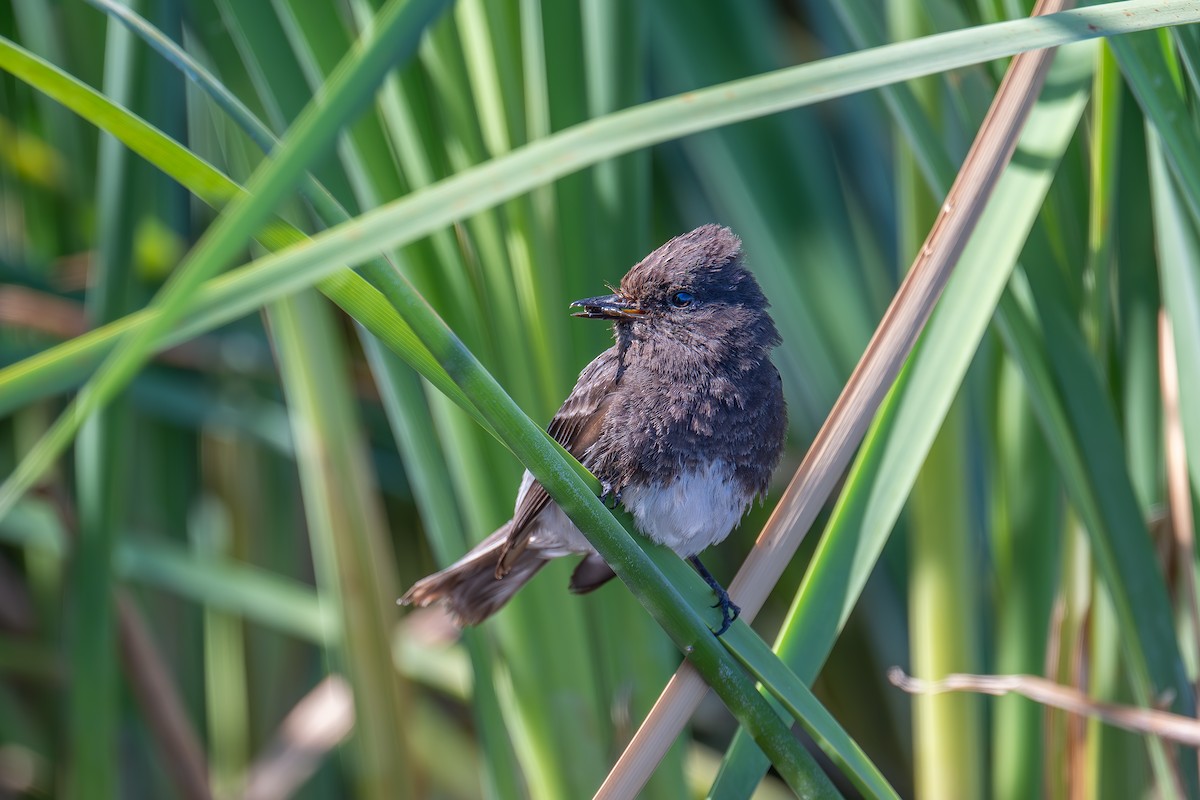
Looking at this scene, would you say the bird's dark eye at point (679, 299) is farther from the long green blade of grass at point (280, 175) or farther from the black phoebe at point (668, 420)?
the long green blade of grass at point (280, 175)

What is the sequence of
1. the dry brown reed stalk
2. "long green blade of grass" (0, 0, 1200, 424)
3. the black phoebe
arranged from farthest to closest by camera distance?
the black phoebe
the dry brown reed stalk
"long green blade of grass" (0, 0, 1200, 424)

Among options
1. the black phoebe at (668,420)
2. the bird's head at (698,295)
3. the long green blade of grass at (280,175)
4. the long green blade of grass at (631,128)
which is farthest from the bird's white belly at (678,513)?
the long green blade of grass at (280,175)

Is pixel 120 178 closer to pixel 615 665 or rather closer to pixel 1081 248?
pixel 615 665

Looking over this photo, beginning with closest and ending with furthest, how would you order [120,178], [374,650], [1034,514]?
[1034,514] → [120,178] → [374,650]

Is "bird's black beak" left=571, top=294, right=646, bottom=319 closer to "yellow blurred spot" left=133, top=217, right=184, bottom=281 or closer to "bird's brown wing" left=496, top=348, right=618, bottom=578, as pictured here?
"bird's brown wing" left=496, top=348, right=618, bottom=578

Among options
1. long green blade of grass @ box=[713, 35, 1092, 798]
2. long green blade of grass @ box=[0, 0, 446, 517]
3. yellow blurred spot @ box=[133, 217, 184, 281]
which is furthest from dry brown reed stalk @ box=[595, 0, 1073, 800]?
yellow blurred spot @ box=[133, 217, 184, 281]

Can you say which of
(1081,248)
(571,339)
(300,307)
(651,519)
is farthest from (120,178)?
(1081,248)
